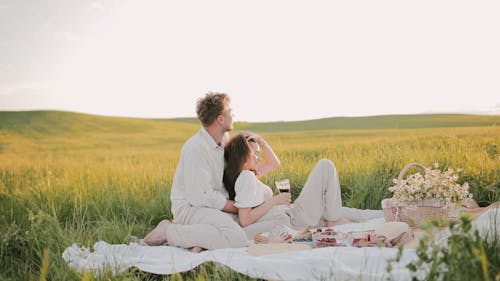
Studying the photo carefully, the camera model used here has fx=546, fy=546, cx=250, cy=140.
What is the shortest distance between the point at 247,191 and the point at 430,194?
1786 millimetres

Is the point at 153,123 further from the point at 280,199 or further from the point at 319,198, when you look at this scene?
the point at 280,199

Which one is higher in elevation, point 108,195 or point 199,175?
point 199,175

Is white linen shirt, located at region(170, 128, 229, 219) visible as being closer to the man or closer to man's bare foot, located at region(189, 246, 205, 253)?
the man

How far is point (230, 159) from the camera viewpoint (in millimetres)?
5469

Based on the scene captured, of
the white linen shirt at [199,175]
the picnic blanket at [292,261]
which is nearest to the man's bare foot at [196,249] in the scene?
the picnic blanket at [292,261]

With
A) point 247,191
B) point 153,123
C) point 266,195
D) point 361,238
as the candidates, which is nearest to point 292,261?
point 361,238

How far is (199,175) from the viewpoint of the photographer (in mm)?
5293

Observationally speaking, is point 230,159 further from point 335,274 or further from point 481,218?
point 481,218

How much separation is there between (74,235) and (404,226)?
323 cm

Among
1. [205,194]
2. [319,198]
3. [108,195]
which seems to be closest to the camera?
[205,194]

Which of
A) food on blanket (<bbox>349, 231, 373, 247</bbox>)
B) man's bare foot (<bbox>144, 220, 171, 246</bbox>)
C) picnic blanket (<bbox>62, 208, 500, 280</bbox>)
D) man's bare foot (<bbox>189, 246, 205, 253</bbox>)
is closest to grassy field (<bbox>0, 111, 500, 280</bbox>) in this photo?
picnic blanket (<bbox>62, 208, 500, 280</bbox>)

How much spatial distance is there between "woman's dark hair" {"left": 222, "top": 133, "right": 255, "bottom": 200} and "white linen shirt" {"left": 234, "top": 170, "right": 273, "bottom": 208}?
15cm

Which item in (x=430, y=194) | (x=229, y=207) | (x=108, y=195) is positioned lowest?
(x=108, y=195)

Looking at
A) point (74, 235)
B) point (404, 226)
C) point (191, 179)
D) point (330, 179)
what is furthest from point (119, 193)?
point (404, 226)
